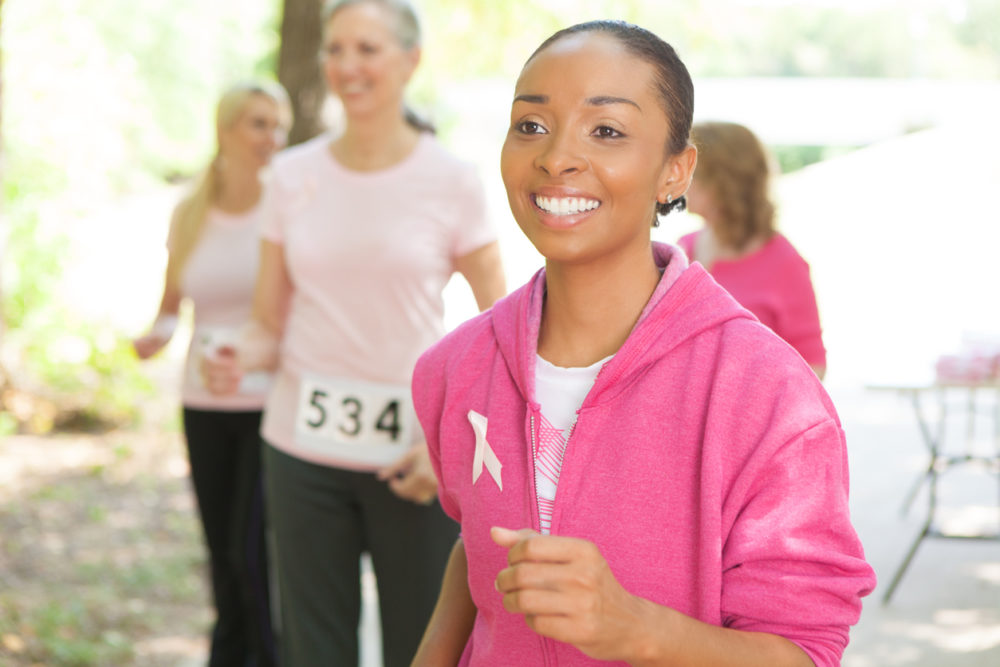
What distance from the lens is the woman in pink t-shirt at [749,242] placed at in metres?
3.25

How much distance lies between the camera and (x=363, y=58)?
9.23 ft

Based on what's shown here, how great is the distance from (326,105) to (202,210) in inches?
68.2

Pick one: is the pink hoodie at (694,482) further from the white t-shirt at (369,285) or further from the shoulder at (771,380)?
the white t-shirt at (369,285)

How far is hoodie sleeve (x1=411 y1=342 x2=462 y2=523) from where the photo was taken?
67.4 inches

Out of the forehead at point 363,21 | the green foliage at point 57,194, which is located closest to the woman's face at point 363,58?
the forehead at point 363,21

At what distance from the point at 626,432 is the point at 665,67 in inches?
19.5

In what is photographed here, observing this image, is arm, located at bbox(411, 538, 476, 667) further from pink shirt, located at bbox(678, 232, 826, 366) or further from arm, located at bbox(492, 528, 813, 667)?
pink shirt, located at bbox(678, 232, 826, 366)

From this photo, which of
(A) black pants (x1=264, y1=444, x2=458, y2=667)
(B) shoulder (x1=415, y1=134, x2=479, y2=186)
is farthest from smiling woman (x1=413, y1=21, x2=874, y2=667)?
(B) shoulder (x1=415, y1=134, x2=479, y2=186)

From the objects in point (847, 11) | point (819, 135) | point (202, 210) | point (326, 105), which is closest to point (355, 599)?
point (202, 210)

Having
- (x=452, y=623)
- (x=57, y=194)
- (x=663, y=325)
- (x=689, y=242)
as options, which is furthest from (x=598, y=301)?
(x=57, y=194)

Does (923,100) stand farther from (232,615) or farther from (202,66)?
(232,615)

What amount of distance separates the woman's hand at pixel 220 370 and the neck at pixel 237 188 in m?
1.28

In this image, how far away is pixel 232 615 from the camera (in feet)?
12.4

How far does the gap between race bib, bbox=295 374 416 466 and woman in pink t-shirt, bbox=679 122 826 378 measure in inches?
43.6
